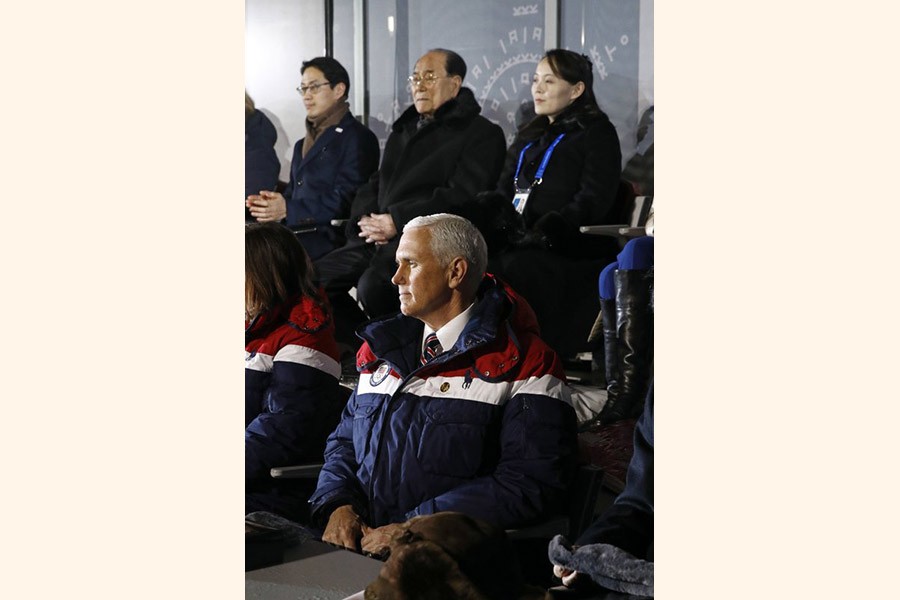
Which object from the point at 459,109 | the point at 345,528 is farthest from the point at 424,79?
the point at 345,528

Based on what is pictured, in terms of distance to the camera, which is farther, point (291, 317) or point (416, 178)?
point (291, 317)

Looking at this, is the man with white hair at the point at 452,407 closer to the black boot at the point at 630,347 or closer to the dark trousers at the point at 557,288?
the dark trousers at the point at 557,288

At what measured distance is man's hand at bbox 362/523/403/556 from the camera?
356cm

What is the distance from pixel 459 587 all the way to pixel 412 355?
0.66 metres

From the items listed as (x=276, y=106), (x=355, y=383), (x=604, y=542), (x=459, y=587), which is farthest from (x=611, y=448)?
(x=276, y=106)

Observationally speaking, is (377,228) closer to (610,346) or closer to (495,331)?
(495,331)

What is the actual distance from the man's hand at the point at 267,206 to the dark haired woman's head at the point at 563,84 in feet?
3.33

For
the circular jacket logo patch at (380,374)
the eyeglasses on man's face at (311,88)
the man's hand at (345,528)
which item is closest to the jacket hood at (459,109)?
the eyeglasses on man's face at (311,88)

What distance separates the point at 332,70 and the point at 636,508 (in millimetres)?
1686

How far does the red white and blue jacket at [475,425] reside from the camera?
3.40m

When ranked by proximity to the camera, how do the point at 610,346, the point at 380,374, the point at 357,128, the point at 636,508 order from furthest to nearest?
the point at 357,128
the point at 380,374
the point at 610,346
the point at 636,508

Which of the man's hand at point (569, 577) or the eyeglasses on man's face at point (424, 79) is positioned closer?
the man's hand at point (569, 577)

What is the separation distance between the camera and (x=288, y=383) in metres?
4.05

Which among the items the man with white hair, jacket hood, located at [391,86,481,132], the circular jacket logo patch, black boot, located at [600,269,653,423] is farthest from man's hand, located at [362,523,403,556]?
jacket hood, located at [391,86,481,132]
